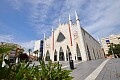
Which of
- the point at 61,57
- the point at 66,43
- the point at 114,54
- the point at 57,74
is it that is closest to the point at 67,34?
the point at 66,43

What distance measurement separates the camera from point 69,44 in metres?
45.4

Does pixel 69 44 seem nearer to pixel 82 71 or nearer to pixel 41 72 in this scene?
pixel 82 71

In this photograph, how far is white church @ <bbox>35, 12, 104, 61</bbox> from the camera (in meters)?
40.2

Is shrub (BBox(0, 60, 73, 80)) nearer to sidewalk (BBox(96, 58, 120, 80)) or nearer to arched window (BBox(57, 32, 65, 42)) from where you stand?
sidewalk (BBox(96, 58, 120, 80))

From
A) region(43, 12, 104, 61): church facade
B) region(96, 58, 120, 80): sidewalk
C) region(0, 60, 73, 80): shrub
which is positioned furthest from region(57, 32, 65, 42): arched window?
region(0, 60, 73, 80): shrub

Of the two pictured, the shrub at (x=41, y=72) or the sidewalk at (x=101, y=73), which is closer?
the shrub at (x=41, y=72)

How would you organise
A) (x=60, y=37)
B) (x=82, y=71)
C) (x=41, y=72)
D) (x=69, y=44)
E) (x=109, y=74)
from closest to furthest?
(x=41, y=72), (x=109, y=74), (x=82, y=71), (x=69, y=44), (x=60, y=37)

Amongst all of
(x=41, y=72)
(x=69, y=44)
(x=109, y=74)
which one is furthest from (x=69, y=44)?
(x=41, y=72)

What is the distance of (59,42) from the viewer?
165ft

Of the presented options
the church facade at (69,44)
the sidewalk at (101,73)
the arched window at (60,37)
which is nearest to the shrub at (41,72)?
the sidewalk at (101,73)

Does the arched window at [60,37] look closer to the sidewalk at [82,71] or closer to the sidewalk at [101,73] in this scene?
the sidewalk at [82,71]

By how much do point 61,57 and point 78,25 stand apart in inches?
633

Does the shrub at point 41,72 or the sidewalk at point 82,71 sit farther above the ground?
the shrub at point 41,72

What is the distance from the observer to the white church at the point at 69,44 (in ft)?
132
